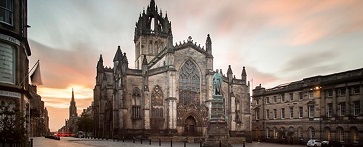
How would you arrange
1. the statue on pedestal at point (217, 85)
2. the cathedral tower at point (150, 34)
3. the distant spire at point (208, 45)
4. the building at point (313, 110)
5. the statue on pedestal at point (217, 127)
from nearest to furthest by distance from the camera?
the statue on pedestal at point (217, 127)
the statue on pedestal at point (217, 85)
the building at point (313, 110)
the distant spire at point (208, 45)
the cathedral tower at point (150, 34)

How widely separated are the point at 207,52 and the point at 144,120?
16.9 m

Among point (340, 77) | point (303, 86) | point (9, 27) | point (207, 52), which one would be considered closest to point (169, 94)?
point (207, 52)

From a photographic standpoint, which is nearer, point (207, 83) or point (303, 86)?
point (303, 86)

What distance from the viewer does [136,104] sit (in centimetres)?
5931

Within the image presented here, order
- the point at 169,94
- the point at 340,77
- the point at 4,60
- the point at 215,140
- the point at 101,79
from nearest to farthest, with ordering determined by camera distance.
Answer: the point at 4,60 → the point at 215,140 → the point at 340,77 → the point at 169,94 → the point at 101,79

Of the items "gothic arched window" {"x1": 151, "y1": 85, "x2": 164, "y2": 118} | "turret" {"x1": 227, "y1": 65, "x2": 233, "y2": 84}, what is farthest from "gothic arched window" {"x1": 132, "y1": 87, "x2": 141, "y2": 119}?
"turret" {"x1": 227, "y1": 65, "x2": 233, "y2": 84}

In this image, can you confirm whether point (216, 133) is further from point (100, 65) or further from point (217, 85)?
point (100, 65)

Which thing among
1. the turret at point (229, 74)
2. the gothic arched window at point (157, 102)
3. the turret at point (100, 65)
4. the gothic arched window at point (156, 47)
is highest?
the gothic arched window at point (156, 47)

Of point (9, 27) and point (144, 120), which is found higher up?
point (9, 27)

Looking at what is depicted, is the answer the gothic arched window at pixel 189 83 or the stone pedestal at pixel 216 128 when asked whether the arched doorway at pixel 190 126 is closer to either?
the gothic arched window at pixel 189 83

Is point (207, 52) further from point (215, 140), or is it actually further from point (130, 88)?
point (215, 140)

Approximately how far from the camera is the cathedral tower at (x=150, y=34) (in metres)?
82.8

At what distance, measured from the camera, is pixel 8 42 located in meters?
19.2

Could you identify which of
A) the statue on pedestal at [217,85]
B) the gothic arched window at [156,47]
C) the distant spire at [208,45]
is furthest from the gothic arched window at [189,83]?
the statue on pedestal at [217,85]
